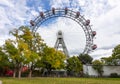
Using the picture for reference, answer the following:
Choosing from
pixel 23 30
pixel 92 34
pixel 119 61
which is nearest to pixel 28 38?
pixel 23 30

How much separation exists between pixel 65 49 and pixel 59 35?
14.6 ft

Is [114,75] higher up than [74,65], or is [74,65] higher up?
[74,65]

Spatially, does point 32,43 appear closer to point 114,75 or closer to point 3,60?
point 3,60

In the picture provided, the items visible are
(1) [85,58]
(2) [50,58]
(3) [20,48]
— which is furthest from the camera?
(1) [85,58]

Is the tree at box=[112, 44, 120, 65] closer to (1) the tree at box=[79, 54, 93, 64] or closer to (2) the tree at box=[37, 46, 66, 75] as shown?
(2) the tree at box=[37, 46, 66, 75]

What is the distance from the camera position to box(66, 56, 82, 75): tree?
68.6 meters

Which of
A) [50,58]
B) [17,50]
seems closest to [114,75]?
[50,58]

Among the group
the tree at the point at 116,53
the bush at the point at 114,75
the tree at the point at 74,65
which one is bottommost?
the bush at the point at 114,75

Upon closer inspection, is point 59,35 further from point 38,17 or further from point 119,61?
point 119,61

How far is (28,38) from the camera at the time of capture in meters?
51.7

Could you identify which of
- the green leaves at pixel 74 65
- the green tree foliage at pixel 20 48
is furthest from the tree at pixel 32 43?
the green leaves at pixel 74 65

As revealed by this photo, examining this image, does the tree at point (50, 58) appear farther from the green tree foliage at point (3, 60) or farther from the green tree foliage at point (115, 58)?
the green tree foliage at point (115, 58)

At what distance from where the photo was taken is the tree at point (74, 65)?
68625 mm

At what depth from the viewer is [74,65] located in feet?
226
